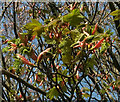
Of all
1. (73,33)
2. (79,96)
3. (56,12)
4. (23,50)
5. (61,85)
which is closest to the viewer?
(23,50)

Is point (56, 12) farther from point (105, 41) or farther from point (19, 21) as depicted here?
point (19, 21)

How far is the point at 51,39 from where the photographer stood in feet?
5.25

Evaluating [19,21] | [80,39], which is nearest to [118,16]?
[80,39]

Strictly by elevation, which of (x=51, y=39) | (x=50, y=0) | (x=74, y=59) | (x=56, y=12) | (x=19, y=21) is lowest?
(x=74, y=59)

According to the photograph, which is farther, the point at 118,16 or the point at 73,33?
the point at 73,33

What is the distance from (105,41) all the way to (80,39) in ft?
0.60

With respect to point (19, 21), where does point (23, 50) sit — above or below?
below

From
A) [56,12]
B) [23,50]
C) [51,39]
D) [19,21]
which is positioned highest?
[19,21]

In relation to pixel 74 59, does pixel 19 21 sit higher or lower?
higher

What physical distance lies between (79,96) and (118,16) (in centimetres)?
104

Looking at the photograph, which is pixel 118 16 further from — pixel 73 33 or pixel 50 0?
pixel 50 0

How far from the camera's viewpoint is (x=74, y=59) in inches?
58.4

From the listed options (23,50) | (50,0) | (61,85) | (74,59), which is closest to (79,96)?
(61,85)

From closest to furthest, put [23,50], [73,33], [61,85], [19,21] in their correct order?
1. [23,50]
2. [73,33]
3. [61,85]
4. [19,21]
